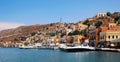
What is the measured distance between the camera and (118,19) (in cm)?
13300

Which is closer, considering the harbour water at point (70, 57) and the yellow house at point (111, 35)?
the harbour water at point (70, 57)

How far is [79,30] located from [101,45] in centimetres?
4220

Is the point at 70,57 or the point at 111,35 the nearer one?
the point at 70,57

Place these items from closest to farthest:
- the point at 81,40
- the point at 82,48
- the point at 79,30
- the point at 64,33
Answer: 1. the point at 82,48
2. the point at 81,40
3. the point at 79,30
4. the point at 64,33

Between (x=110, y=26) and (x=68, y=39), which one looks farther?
(x=68, y=39)

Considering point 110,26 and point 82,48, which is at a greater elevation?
point 110,26

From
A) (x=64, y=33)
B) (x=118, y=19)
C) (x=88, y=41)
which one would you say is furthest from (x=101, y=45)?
(x=64, y=33)

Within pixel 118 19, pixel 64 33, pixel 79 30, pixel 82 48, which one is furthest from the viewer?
pixel 64 33

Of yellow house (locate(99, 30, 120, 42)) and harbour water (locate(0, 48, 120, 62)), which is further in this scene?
yellow house (locate(99, 30, 120, 42))

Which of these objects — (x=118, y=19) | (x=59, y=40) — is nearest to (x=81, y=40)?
(x=118, y=19)

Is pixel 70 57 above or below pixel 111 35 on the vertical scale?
below

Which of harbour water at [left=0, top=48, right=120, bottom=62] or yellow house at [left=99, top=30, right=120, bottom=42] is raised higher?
yellow house at [left=99, top=30, right=120, bottom=42]

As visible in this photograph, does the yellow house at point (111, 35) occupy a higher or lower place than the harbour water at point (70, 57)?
higher

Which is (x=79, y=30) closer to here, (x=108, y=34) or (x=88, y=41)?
(x=88, y=41)
